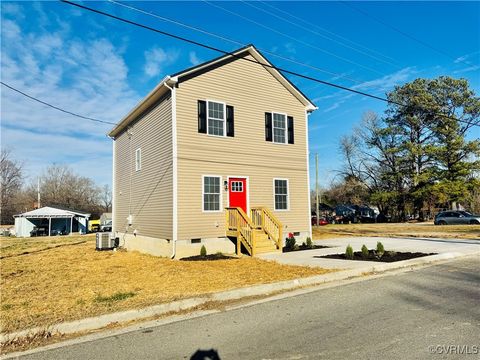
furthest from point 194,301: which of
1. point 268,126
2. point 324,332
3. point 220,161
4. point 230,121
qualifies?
point 268,126

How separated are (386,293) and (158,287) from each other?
15.3 ft

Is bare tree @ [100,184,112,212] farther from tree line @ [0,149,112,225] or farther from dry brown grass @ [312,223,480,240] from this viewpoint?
dry brown grass @ [312,223,480,240]

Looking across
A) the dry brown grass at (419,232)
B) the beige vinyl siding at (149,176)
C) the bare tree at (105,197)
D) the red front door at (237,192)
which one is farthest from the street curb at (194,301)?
the bare tree at (105,197)

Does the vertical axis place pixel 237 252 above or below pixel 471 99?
A: below

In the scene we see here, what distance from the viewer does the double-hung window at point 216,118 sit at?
1494 centimetres

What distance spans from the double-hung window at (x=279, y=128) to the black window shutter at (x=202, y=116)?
11.8 feet

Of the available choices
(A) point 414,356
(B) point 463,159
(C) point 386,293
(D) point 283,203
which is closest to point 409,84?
(B) point 463,159

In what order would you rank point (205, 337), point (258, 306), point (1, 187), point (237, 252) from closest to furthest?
point (205, 337) < point (258, 306) < point (237, 252) < point (1, 187)

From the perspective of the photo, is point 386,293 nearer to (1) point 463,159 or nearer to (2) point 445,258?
(2) point 445,258

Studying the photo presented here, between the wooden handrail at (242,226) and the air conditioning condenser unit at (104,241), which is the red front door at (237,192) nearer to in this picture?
the wooden handrail at (242,226)

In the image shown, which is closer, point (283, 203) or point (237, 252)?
point (237, 252)

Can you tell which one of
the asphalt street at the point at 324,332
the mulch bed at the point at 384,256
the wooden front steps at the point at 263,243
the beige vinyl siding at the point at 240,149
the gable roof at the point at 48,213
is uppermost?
the beige vinyl siding at the point at 240,149

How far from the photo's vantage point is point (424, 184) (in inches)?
1714
